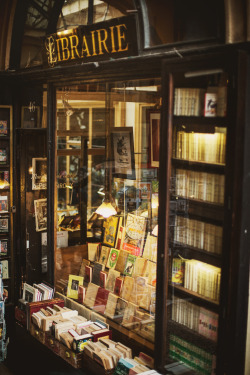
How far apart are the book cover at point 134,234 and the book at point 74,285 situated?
818mm

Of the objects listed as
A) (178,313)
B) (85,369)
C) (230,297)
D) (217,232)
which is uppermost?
(217,232)

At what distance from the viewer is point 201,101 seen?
389cm

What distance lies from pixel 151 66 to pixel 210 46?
31.5 inches

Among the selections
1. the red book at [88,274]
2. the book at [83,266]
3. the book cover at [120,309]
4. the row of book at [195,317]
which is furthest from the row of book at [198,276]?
the book at [83,266]

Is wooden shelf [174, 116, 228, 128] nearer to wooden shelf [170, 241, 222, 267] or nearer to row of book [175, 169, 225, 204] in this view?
row of book [175, 169, 225, 204]

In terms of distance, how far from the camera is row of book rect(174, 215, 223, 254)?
3784mm

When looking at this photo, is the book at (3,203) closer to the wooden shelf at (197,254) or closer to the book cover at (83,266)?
the book cover at (83,266)

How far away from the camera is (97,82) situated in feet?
17.7

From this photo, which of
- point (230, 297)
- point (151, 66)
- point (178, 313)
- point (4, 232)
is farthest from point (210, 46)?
point (4, 232)

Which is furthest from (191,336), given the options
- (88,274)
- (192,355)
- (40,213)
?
(40,213)

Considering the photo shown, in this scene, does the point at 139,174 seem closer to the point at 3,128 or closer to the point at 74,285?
the point at 74,285

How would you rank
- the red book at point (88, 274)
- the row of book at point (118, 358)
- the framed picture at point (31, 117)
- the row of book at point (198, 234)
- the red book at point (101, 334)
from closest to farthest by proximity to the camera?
the row of book at point (198, 234) → the row of book at point (118, 358) → the red book at point (101, 334) → the red book at point (88, 274) → the framed picture at point (31, 117)

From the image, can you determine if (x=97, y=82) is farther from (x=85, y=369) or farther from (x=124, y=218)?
(x=85, y=369)

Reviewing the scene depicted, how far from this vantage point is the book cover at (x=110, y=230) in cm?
577
